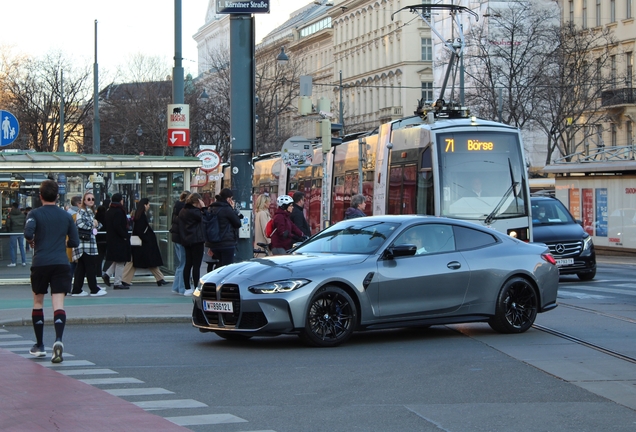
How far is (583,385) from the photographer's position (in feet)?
31.8

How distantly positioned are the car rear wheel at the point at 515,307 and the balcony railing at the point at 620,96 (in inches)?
1853

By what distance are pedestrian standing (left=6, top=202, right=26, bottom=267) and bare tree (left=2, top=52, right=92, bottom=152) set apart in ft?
134

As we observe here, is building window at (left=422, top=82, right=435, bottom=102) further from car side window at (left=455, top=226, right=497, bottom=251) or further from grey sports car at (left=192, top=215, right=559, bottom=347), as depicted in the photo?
car side window at (left=455, top=226, right=497, bottom=251)

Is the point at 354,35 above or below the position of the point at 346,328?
above

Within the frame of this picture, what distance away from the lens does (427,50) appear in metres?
94.0

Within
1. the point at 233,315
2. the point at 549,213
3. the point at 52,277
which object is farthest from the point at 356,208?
the point at 52,277

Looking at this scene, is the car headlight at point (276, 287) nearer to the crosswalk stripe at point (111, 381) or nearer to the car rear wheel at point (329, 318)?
the car rear wheel at point (329, 318)

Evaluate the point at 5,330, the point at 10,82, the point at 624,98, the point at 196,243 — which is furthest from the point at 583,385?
the point at 10,82

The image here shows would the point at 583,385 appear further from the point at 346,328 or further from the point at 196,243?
the point at 196,243

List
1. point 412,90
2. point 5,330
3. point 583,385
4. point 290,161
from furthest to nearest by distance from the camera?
1. point 412,90
2. point 290,161
3. point 5,330
4. point 583,385

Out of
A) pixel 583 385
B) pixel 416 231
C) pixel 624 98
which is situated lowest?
pixel 583 385

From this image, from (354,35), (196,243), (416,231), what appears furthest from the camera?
(354,35)

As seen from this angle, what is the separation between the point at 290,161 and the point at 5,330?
10355mm

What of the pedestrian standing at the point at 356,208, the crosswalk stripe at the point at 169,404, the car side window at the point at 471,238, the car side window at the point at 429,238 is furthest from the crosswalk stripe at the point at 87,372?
the pedestrian standing at the point at 356,208
